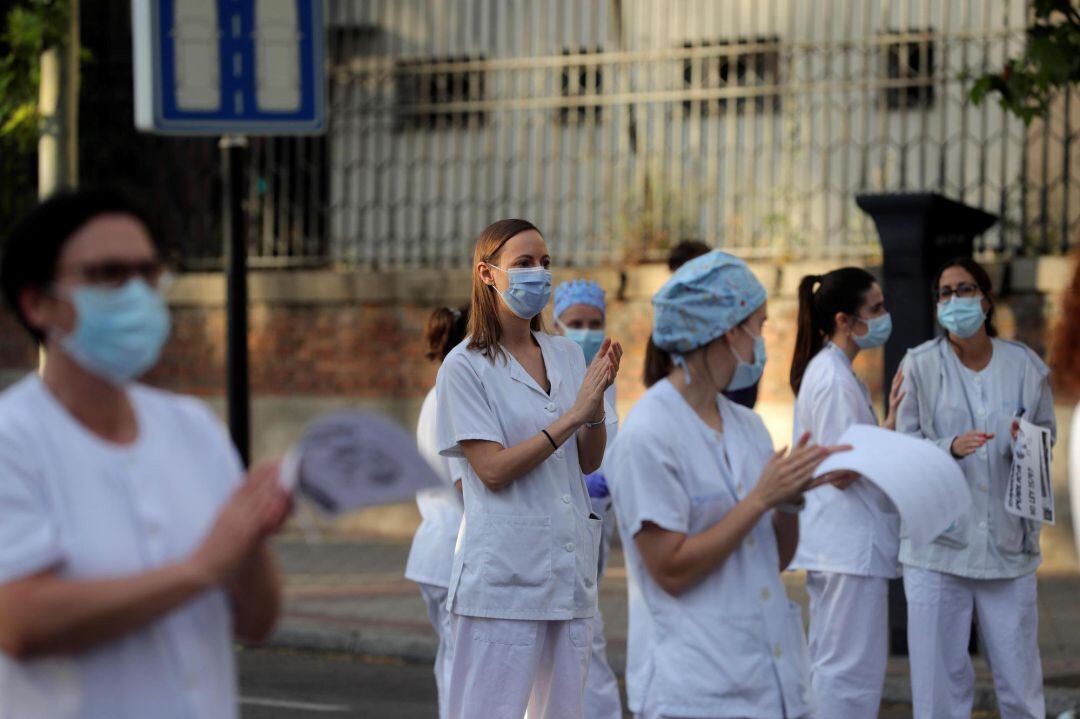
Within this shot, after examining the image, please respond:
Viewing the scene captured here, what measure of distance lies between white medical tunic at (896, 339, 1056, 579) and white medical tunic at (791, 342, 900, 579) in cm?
21

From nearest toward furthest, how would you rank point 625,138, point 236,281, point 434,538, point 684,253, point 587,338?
1. point 434,538
2. point 587,338
3. point 684,253
4. point 236,281
5. point 625,138

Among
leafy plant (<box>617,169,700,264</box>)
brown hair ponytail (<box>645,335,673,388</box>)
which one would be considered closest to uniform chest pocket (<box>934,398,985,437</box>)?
brown hair ponytail (<box>645,335,673,388</box>)

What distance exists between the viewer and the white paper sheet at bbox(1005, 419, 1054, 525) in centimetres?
634

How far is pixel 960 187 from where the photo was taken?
12.3 metres

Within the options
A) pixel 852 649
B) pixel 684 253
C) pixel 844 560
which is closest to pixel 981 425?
pixel 844 560

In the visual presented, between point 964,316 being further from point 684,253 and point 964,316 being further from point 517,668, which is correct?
point 517,668

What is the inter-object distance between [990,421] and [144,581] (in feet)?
14.8

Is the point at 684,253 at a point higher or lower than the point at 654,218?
lower

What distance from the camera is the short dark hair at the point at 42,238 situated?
2900mm

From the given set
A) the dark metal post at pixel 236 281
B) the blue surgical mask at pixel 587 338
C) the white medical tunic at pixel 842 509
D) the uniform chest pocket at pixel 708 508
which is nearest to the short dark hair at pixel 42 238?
the uniform chest pocket at pixel 708 508

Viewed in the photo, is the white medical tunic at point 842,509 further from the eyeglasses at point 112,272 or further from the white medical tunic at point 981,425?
the eyeglasses at point 112,272

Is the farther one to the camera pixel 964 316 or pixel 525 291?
pixel 964 316

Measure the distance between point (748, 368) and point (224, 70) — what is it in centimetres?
637

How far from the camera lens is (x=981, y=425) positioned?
21.5 feet
